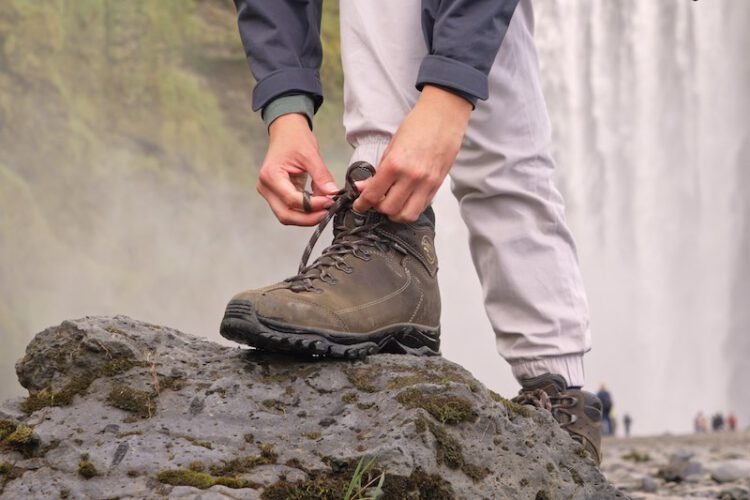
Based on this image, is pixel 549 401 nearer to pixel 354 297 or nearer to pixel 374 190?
pixel 354 297

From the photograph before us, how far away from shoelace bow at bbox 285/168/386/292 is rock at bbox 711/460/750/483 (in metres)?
3.02

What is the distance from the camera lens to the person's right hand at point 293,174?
2197mm

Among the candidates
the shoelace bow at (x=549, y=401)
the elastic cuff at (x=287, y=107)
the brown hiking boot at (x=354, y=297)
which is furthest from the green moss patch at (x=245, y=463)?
the elastic cuff at (x=287, y=107)

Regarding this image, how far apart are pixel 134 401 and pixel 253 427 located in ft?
0.78

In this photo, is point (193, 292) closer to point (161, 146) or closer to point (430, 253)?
point (161, 146)

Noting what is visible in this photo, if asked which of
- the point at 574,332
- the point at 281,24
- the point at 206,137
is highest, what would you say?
the point at 206,137

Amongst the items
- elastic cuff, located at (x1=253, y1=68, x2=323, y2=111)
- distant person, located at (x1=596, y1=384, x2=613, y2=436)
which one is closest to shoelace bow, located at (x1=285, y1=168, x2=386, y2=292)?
elastic cuff, located at (x1=253, y1=68, x2=323, y2=111)

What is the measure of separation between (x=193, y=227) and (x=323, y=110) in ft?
13.9

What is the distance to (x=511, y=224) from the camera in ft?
8.74

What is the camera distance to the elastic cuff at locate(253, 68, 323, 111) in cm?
240

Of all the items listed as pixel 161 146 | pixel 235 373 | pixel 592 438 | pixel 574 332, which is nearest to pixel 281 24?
pixel 235 373

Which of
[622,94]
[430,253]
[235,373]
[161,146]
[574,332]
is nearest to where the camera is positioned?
[235,373]

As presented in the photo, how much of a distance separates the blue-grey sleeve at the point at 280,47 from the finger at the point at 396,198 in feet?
1.58

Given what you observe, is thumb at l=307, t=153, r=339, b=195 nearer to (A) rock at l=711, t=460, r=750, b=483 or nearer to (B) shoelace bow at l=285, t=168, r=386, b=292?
(B) shoelace bow at l=285, t=168, r=386, b=292
